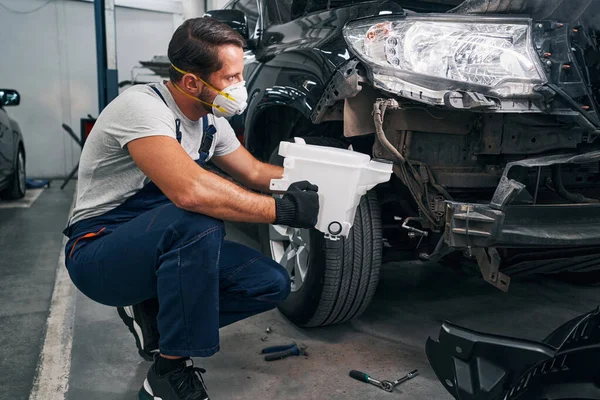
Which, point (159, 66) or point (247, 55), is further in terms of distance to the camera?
point (159, 66)

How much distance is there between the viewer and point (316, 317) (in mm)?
2256

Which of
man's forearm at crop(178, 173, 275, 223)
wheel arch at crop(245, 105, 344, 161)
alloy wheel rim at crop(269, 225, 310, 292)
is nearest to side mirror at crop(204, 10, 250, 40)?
wheel arch at crop(245, 105, 344, 161)

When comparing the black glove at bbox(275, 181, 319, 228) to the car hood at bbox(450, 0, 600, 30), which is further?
the car hood at bbox(450, 0, 600, 30)

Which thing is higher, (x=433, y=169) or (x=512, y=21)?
(x=512, y=21)

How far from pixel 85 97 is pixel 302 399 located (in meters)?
6.75

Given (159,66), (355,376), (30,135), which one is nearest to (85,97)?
(30,135)

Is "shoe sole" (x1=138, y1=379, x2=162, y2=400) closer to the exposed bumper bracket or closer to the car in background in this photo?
the exposed bumper bracket

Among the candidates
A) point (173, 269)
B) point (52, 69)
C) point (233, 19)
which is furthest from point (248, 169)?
point (52, 69)

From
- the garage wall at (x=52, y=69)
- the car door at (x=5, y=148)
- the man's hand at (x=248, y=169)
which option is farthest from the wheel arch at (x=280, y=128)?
the garage wall at (x=52, y=69)

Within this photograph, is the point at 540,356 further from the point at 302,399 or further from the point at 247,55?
the point at 247,55

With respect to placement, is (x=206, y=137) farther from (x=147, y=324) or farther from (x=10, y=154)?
(x=10, y=154)

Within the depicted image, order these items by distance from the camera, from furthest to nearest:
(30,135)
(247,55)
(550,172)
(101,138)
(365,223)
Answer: (30,135) < (247,55) < (365,223) < (550,172) < (101,138)

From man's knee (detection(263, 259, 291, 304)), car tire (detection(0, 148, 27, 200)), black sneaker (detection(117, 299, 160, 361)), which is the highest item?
man's knee (detection(263, 259, 291, 304))

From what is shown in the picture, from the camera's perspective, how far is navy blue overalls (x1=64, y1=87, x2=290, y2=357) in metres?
1.57
